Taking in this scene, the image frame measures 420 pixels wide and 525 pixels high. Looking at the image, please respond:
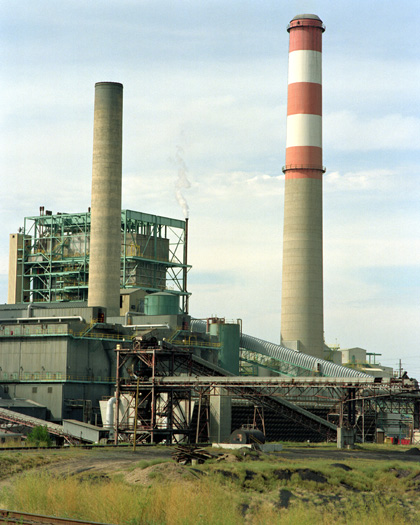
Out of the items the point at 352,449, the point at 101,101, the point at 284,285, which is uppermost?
the point at 101,101

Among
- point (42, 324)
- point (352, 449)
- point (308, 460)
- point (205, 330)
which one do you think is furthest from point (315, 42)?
point (308, 460)

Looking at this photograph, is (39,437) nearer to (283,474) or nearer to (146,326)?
(283,474)

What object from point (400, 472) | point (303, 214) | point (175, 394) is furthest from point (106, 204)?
point (400, 472)

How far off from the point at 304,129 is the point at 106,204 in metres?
17.7

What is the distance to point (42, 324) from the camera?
192 feet

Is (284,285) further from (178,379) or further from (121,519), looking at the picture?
(121,519)

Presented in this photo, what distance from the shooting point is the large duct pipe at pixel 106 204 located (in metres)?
67.4

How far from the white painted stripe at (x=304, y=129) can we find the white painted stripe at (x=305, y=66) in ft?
10.8

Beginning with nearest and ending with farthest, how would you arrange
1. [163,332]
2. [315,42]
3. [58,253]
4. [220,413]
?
[220,413] → [163,332] → [315,42] → [58,253]

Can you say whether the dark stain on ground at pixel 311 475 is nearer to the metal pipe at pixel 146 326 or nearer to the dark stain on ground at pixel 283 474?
the dark stain on ground at pixel 283 474

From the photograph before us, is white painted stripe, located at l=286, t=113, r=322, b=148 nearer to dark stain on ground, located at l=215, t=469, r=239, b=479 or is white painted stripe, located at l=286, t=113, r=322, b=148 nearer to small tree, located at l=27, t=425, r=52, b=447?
small tree, located at l=27, t=425, r=52, b=447

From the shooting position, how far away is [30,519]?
1880 centimetres

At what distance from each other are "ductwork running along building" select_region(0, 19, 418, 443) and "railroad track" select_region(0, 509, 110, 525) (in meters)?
27.1

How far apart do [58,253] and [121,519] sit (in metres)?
65.0
